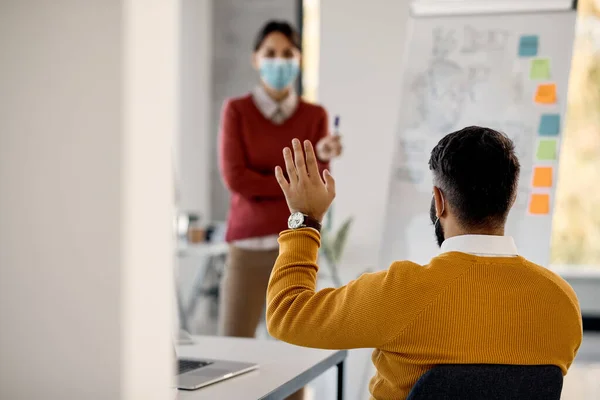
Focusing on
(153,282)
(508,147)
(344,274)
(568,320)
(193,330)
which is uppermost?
(508,147)

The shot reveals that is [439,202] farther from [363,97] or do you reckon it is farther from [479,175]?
[363,97]

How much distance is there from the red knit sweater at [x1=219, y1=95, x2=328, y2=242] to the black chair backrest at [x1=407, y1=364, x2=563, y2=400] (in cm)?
161

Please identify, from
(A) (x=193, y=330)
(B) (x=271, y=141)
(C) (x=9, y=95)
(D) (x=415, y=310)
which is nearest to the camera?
(C) (x=9, y=95)

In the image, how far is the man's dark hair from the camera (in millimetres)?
1215

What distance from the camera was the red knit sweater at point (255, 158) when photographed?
8.79ft

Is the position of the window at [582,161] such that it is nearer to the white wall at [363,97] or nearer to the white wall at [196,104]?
the white wall at [363,97]

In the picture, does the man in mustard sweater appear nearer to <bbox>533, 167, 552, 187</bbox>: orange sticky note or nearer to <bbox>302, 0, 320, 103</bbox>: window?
<bbox>533, 167, 552, 187</bbox>: orange sticky note

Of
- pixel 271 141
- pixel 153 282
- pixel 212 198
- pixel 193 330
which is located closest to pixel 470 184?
pixel 153 282

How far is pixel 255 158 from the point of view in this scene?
2.76 m

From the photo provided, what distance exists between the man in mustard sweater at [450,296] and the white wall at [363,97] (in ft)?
9.64

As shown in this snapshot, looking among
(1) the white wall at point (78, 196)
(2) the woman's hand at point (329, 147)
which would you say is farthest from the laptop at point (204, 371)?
(2) the woman's hand at point (329, 147)

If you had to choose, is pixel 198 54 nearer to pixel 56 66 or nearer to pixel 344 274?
pixel 344 274

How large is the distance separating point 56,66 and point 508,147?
2.61ft

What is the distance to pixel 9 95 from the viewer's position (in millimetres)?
681
